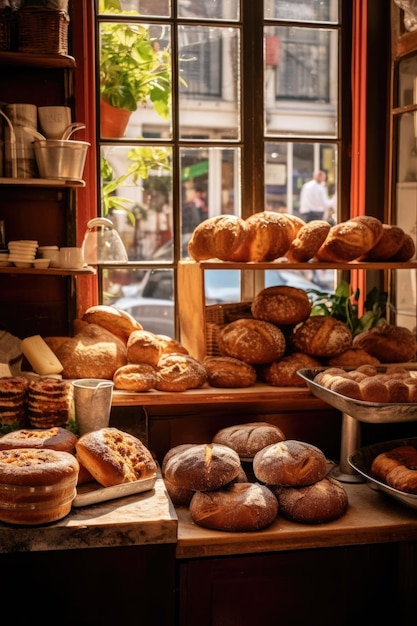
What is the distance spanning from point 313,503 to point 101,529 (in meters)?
0.64

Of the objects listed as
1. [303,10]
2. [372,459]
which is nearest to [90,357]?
[372,459]

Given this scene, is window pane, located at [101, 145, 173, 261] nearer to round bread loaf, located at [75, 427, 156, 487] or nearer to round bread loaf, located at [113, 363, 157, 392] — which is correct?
round bread loaf, located at [113, 363, 157, 392]

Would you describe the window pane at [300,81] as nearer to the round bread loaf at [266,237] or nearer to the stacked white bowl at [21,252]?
the round bread loaf at [266,237]

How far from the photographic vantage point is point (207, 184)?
358 cm

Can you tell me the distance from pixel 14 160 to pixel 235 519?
162 cm

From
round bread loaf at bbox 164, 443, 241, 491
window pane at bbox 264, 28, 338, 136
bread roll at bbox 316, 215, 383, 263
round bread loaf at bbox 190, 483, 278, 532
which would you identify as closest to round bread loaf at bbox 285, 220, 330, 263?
bread roll at bbox 316, 215, 383, 263

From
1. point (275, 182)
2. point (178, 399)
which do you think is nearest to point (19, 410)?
point (178, 399)

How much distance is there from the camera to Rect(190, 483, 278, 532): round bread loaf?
87.0 inches

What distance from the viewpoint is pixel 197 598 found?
224 centimetres

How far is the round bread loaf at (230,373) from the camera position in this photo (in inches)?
112

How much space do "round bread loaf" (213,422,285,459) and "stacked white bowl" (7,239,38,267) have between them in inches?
39.7

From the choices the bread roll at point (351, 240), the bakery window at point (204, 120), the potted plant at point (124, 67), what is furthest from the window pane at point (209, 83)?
the bread roll at point (351, 240)

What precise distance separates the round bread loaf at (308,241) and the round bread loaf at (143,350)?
68 cm

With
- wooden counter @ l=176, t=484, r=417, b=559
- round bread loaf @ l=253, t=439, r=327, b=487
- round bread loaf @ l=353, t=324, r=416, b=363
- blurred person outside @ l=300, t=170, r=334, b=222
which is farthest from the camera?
blurred person outside @ l=300, t=170, r=334, b=222
